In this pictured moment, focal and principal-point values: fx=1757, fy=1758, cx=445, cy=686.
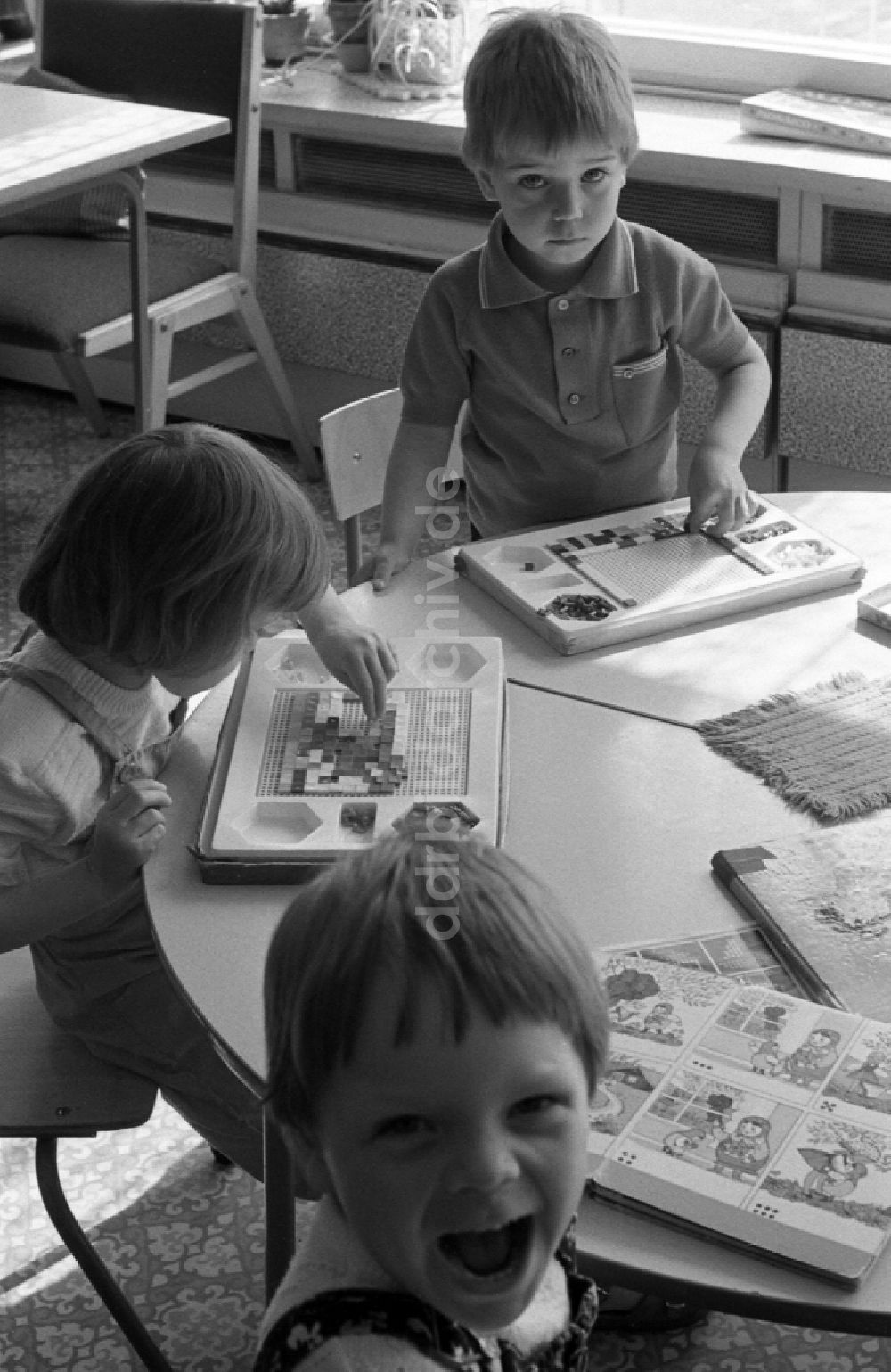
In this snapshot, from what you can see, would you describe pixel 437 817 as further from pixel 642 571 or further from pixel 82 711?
pixel 642 571

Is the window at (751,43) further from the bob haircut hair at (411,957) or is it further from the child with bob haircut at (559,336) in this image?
the bob haircut hair at (411,957)

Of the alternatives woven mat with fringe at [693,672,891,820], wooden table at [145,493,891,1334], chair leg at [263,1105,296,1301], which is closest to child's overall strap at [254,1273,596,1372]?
wooden table at [145,493,891,1334]

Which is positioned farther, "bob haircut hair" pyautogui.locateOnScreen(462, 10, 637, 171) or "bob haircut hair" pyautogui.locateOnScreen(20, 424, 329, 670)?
"bob haircut hair" pyautogui.locateOnScreen(462, 10, 637, 171)

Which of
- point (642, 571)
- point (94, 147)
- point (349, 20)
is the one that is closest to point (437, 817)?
point (642, 571)

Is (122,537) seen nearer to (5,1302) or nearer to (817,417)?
(5,1302)

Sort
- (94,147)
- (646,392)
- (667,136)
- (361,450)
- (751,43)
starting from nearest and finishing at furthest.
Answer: (646,392) < (361,450) < (94,147) < (667,136) < (751,43)

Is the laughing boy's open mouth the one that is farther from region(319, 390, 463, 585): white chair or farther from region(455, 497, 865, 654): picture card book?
region(319, 390, 463, 585): white chair

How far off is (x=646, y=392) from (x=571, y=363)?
10 centimetres

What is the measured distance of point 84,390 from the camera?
3912 mm

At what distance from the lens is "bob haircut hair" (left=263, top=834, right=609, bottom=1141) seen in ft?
2.37

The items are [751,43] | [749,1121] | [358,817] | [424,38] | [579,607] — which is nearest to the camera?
[749,1121]

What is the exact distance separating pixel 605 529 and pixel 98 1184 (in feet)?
3.02

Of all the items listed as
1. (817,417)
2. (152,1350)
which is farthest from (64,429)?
(152,1350)

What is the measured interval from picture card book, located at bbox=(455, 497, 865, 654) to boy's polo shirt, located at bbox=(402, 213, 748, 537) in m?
0.16
